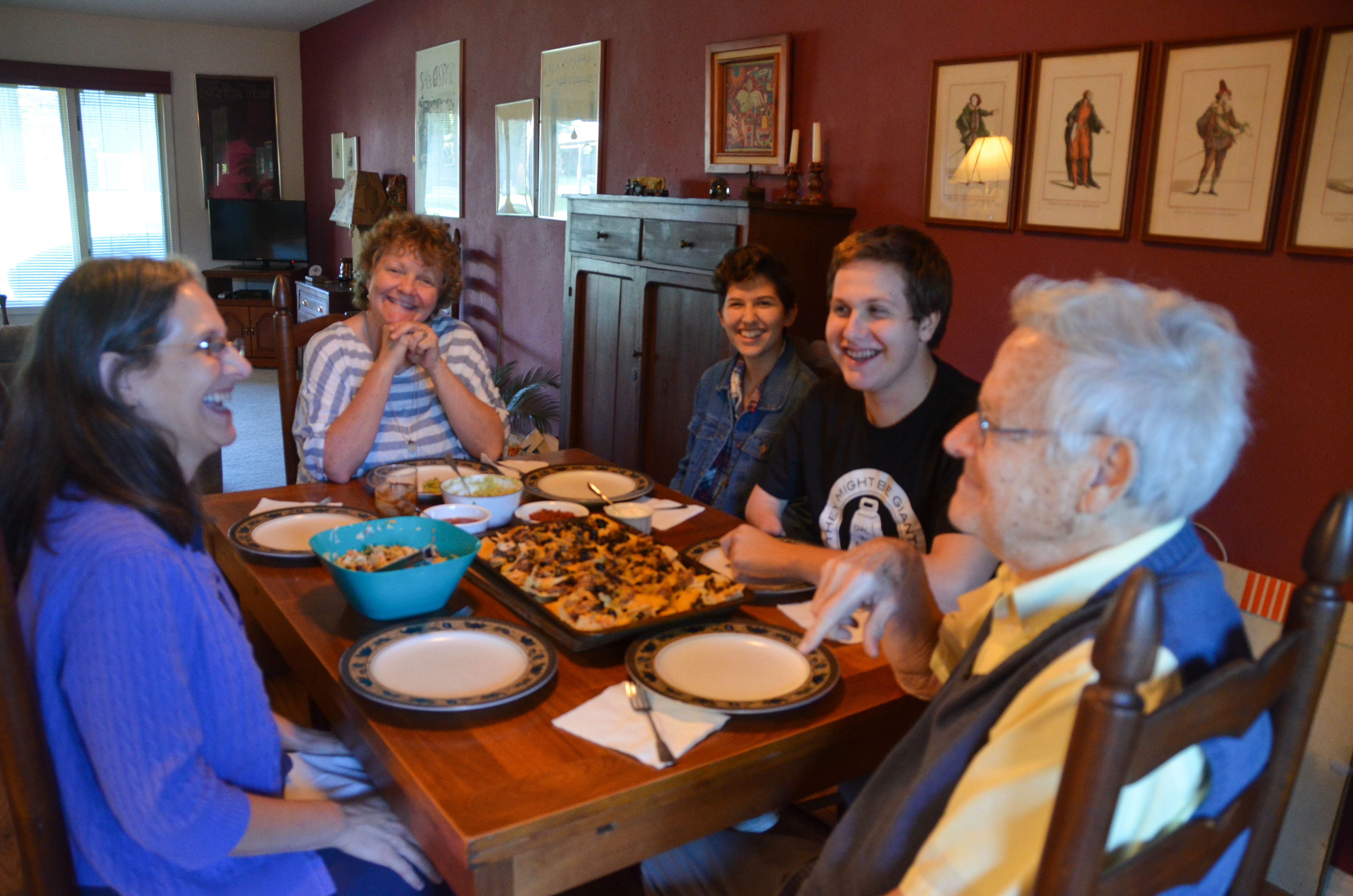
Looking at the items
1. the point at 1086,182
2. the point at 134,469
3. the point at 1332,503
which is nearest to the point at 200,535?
the point at 134,469

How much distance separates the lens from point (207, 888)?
1.11 meters

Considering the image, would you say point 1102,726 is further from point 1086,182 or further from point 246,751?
point 1086,182

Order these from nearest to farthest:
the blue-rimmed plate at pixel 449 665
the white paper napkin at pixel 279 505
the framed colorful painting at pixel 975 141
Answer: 1. the blue-rimmed plate at pixel 449 665
2. the white paper napkin at pixel 279 505
3. the framed colorful painting at pixel 975 141

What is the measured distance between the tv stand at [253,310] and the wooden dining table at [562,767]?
22.9 ft

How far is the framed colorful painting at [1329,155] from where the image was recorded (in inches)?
75.2

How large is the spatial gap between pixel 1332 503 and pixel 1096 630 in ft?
0.80

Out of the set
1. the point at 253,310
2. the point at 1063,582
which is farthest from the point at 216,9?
the point at 1063,582

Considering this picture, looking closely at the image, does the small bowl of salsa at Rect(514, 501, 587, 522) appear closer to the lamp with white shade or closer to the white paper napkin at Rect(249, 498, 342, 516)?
the white paper napkin at Rect(249, 498, 342, 516)

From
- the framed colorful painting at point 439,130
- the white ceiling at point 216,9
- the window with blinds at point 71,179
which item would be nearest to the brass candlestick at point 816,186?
the framed colorful painting at point 439,130

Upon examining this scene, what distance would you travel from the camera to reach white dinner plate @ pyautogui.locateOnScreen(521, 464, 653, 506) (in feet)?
6.59

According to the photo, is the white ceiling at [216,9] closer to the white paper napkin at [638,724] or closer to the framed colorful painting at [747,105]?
the framed colorful painting at [747,105]

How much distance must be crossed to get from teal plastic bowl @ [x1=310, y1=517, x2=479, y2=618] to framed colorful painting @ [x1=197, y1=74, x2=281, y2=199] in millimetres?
7671

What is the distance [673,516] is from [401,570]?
27.2 inches

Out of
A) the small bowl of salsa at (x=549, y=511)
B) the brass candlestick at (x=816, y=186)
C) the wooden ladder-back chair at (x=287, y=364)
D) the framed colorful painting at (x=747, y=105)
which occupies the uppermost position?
the framed colorful painting at (x=747, y=105)
